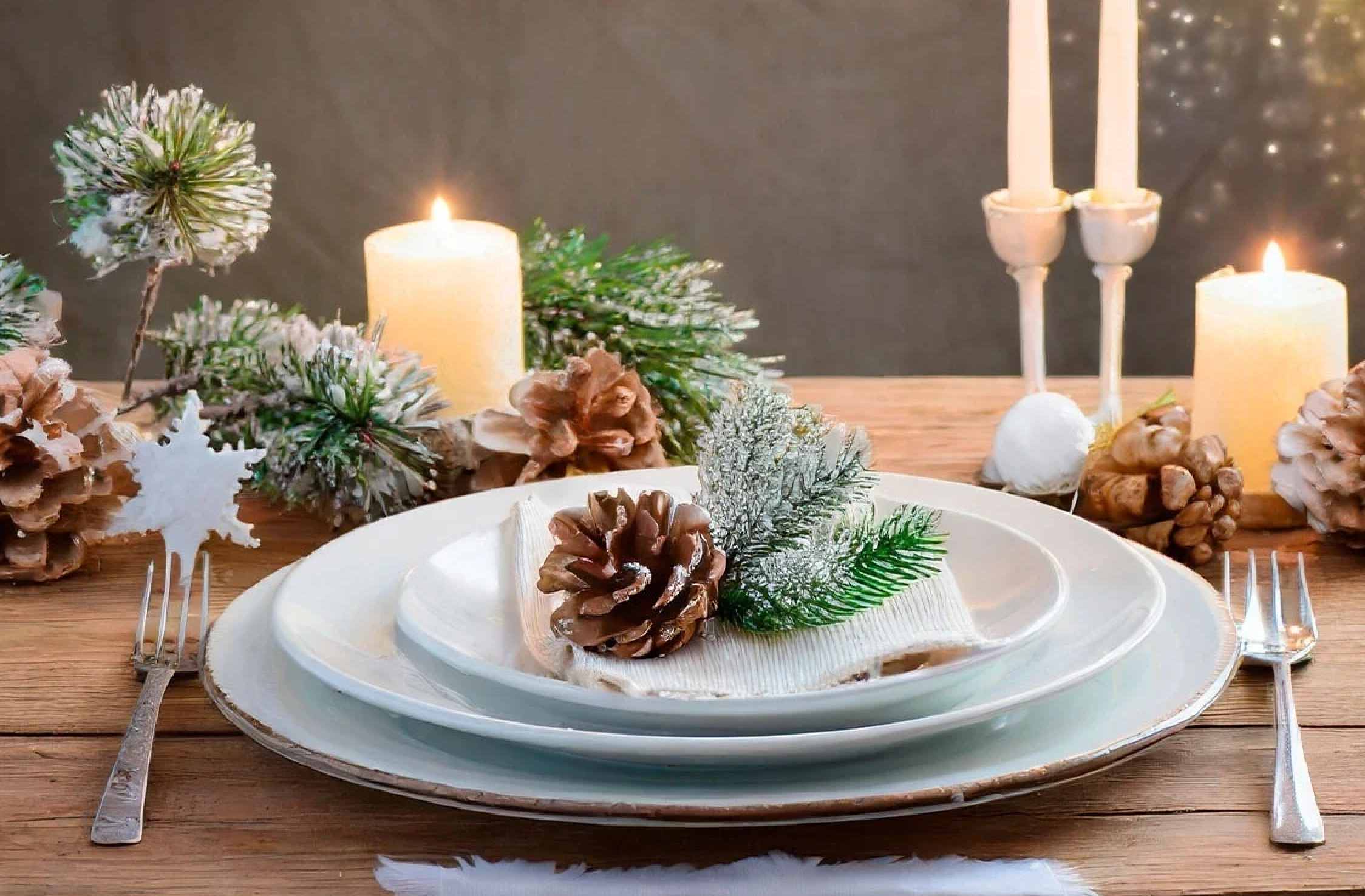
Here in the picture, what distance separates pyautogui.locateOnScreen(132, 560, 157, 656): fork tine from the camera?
26.3 inches

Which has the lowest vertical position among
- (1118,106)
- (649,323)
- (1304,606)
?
(1304,606)

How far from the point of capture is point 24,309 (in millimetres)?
878

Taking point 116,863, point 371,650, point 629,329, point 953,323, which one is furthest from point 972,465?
point 953,323

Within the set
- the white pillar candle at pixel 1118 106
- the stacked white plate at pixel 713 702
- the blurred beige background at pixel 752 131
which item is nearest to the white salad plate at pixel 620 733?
the stacked white plate at pixel 713 702

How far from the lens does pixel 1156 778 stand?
543 mm

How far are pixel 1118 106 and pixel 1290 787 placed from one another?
607 millimetres

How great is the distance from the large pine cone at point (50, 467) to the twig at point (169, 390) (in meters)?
0.08

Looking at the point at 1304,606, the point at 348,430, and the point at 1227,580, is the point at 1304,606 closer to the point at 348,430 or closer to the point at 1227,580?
the point at 1227,580

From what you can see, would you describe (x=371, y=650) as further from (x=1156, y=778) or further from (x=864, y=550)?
(x=1156, y=778)

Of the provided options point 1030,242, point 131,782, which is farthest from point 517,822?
point 1030,242

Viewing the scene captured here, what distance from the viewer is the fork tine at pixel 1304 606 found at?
2.22 feet

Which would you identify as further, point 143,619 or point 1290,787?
point 143,619

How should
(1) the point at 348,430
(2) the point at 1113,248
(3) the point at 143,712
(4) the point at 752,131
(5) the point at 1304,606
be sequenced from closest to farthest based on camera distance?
(3) the point at 143,712, (5) the point at 1304,606, (1) the point at 348,430, (2) the point at 1113,248, (4) the point at 752,131

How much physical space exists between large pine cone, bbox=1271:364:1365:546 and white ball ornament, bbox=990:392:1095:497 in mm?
114
